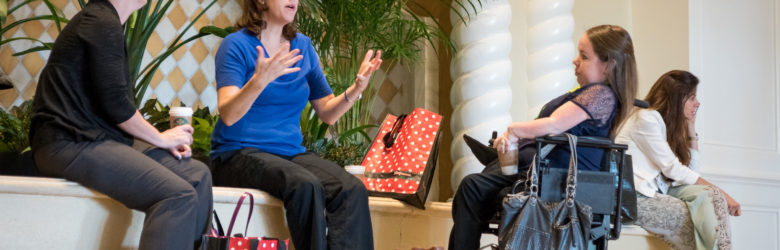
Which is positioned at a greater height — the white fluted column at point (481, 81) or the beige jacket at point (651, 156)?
the white fluted column at point (481, 81)

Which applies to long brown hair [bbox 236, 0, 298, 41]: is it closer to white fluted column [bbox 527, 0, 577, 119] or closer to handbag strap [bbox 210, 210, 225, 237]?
handbag strap [bbox 210, 210, 225, 237]

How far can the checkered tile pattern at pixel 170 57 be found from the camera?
317 cm

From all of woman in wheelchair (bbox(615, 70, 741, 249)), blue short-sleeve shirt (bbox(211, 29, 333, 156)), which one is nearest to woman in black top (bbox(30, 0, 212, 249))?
blue short-sleeve shirt (bbox(211, 29, 333, 156))

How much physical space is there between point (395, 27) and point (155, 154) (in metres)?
2.04

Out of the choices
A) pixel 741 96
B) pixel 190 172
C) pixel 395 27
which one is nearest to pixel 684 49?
pixel 741 96

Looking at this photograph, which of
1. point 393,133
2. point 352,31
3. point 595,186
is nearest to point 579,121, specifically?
point 595,186

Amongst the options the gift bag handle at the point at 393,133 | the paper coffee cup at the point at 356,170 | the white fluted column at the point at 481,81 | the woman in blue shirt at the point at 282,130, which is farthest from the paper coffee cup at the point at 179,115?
the white fluted column at the point at 481,81

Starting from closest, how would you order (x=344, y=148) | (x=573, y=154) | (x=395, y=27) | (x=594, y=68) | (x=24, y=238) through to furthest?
(x=24, y=238)
(x=573, y=154)
(x=594, y=68)
(x=344, y=148)
(x=395, y=27)

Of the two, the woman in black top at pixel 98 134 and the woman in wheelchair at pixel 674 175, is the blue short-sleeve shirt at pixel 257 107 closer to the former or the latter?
the woman in black top at pixel 98 134

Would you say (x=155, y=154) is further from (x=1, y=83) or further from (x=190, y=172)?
(x=1, y=83)

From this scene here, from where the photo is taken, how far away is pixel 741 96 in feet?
15.4

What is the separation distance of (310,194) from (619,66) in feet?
3.82

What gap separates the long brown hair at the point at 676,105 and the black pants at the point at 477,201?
114 cm

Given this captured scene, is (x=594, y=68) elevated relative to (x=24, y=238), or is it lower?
elevated
